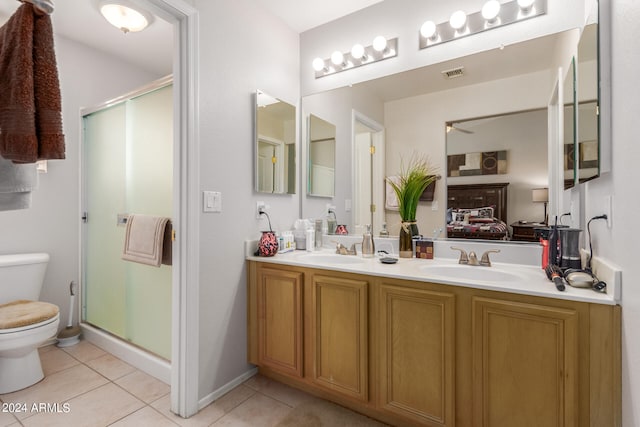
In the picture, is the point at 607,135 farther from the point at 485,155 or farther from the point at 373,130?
the point at 373,130

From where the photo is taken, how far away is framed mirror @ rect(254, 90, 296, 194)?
2.08 metres

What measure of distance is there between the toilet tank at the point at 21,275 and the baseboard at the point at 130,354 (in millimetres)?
482

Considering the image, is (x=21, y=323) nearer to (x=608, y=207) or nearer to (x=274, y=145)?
(x=274, y=145)

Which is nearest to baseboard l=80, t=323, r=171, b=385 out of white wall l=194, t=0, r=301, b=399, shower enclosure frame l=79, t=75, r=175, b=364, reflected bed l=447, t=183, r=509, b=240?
shower enclosure frame l=79, t=75, r=175, b=364

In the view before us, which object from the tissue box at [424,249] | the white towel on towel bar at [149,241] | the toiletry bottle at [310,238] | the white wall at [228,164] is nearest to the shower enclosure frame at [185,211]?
the white wall at [228,164]

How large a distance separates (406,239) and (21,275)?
2.61 metres

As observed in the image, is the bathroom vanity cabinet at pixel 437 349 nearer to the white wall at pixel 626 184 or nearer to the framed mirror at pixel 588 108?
the white wall at pixel 626 184

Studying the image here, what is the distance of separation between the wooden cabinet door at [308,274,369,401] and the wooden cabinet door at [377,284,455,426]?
91 mm

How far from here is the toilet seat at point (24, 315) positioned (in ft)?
5.80

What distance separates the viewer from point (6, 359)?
1853 millimetres

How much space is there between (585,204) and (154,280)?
2.42 metres

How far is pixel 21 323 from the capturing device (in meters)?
1.79

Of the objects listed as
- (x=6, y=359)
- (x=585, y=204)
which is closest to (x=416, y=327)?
(x=585, y=204)

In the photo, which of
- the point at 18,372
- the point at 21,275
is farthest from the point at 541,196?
the point at 21,275
